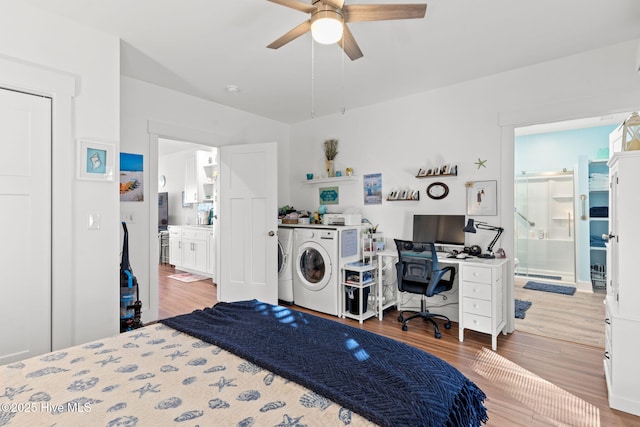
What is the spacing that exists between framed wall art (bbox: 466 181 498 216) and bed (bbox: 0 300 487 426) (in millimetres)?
2383

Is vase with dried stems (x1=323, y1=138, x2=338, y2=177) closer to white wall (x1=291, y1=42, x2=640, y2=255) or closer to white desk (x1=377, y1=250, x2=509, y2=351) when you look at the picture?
white wall (x1=291, y1=42, x2=640, y2=255)

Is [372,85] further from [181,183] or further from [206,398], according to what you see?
[181,183]

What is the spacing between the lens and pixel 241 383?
111cm

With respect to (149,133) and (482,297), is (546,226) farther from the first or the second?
(149,133)

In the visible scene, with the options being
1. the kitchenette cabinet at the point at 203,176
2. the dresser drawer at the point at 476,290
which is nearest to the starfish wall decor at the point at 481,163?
the dresser drawer at the point at 476,290

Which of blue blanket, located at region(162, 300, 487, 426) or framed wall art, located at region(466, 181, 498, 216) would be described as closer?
blue blanket, located at region(162, 300, 487, 426)

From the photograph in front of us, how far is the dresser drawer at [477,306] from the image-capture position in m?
2.86

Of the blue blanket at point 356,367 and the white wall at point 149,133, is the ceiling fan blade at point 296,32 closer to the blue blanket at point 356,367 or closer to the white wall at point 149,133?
the blue blanket at point 356,367

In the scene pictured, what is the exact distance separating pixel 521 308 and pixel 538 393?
2.04 meters

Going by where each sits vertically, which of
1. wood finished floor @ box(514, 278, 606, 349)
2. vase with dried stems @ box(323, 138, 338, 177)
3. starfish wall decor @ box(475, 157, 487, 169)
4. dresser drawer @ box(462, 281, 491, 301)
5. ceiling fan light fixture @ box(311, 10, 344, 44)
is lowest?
wood finished floor @ box(514, 278, 606, 349)

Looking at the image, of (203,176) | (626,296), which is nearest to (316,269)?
(626,296)

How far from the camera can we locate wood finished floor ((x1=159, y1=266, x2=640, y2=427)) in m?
1.90

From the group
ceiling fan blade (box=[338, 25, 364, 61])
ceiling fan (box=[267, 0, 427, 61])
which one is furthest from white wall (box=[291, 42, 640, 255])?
ceiling fan (box=[267, 0, 427, 61])

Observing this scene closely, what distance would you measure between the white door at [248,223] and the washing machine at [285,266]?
24 centimetres
